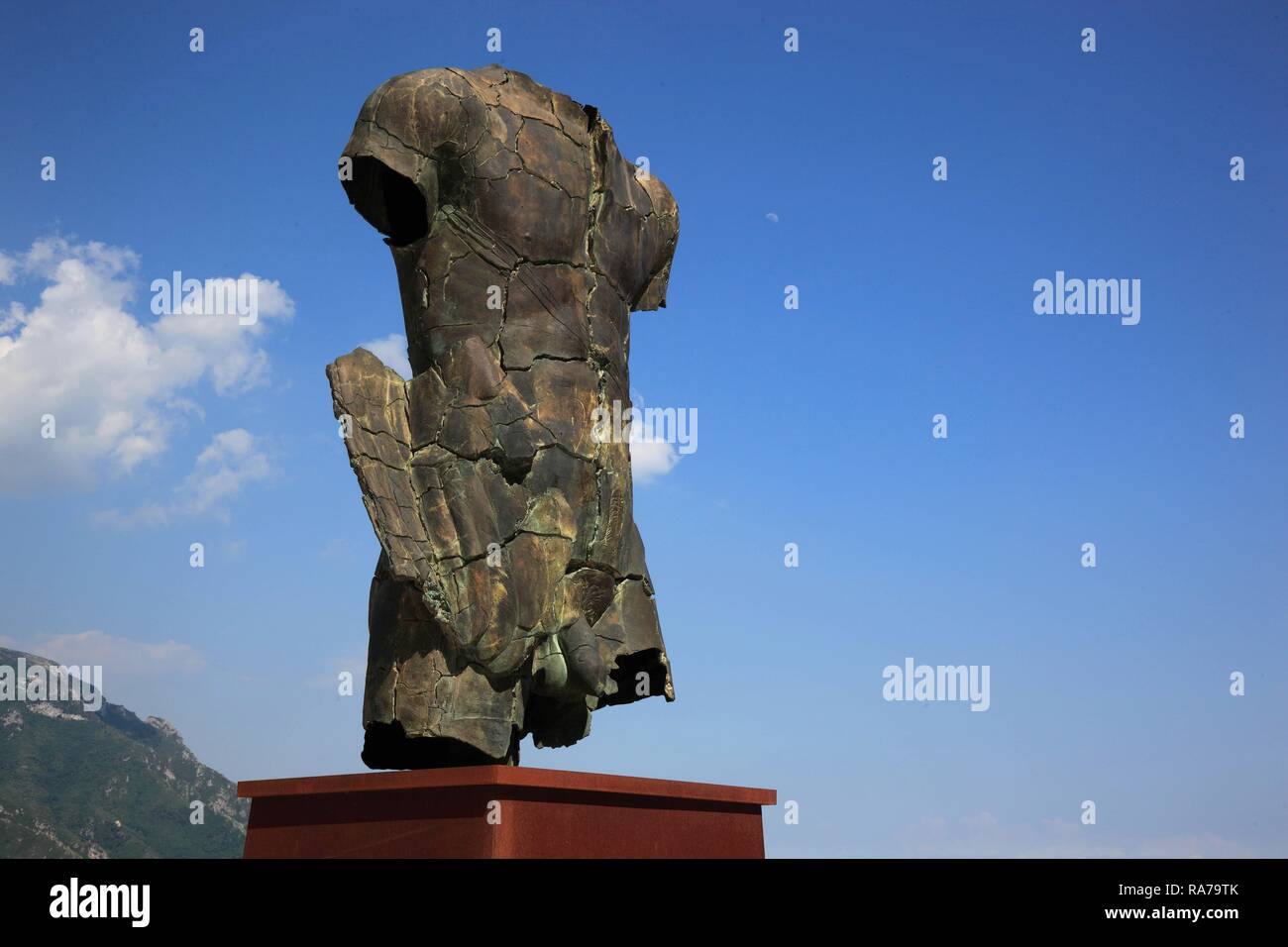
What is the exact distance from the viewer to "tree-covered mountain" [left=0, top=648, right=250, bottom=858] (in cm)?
2091

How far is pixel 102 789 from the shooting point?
2244 centimetres

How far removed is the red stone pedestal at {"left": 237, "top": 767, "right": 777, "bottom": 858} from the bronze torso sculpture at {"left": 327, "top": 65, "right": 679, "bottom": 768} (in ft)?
1.45

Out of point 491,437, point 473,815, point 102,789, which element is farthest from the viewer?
point 102,789

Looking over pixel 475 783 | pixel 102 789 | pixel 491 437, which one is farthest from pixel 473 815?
pixel 102 789

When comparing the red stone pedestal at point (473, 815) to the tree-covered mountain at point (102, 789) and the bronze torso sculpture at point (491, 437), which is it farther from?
the tree-covered mountain at point (102, 789)

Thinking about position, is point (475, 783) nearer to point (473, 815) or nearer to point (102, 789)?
point (473, 815)

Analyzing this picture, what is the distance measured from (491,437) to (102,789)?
19583 mm

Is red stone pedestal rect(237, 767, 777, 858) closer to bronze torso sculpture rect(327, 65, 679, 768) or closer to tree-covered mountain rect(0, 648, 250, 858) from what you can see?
bronze torso sculpture rect(327, 65, 679, 768)

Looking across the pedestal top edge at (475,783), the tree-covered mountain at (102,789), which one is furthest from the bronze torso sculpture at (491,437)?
the tree-covered mountain at (102,789)

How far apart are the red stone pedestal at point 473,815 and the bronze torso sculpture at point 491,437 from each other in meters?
0.44

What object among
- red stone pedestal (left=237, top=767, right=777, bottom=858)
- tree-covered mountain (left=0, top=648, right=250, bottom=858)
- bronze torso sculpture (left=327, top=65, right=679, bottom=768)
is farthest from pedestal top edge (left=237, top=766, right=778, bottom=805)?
tree-covered mountain (left=0, top=648, right=250, bottom=858)
